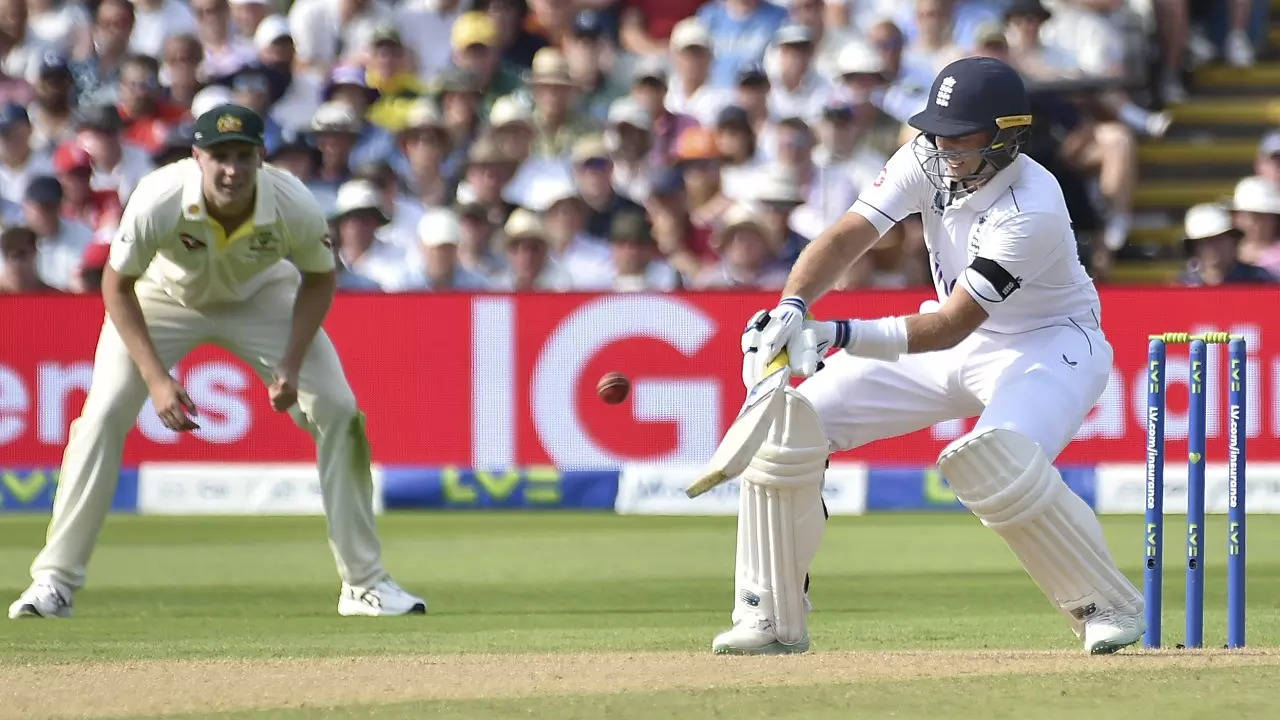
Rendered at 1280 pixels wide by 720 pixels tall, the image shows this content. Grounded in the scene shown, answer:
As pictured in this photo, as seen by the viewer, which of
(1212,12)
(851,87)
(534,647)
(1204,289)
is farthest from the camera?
(1212,12)

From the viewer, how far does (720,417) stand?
10.6 m

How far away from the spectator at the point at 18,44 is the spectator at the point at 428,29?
7.73 ft

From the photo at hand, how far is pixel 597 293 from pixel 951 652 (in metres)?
5.33

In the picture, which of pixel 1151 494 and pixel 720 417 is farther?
pixel 720 417

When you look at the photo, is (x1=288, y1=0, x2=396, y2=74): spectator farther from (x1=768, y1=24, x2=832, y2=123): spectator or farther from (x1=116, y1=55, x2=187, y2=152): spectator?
Answer: (x1=768, y1=24, x2=832, y2=123): spectator

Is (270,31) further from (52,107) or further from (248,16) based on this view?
(52,107)

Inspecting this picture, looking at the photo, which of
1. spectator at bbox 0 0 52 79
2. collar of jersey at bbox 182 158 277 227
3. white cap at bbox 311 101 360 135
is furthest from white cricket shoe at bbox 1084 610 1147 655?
spectator at bbox 0 0 52 79

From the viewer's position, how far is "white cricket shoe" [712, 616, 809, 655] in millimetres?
5668

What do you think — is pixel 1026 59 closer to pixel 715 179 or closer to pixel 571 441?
pixel 715 179

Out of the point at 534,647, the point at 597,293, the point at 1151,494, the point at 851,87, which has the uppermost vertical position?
the point at 851,87

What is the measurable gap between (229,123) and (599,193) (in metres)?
5.05

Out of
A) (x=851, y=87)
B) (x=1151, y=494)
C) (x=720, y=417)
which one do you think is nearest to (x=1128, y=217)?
(x=851, y=87)

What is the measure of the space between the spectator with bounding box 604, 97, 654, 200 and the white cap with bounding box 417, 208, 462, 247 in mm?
1029

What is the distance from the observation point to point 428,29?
13.2 metres
